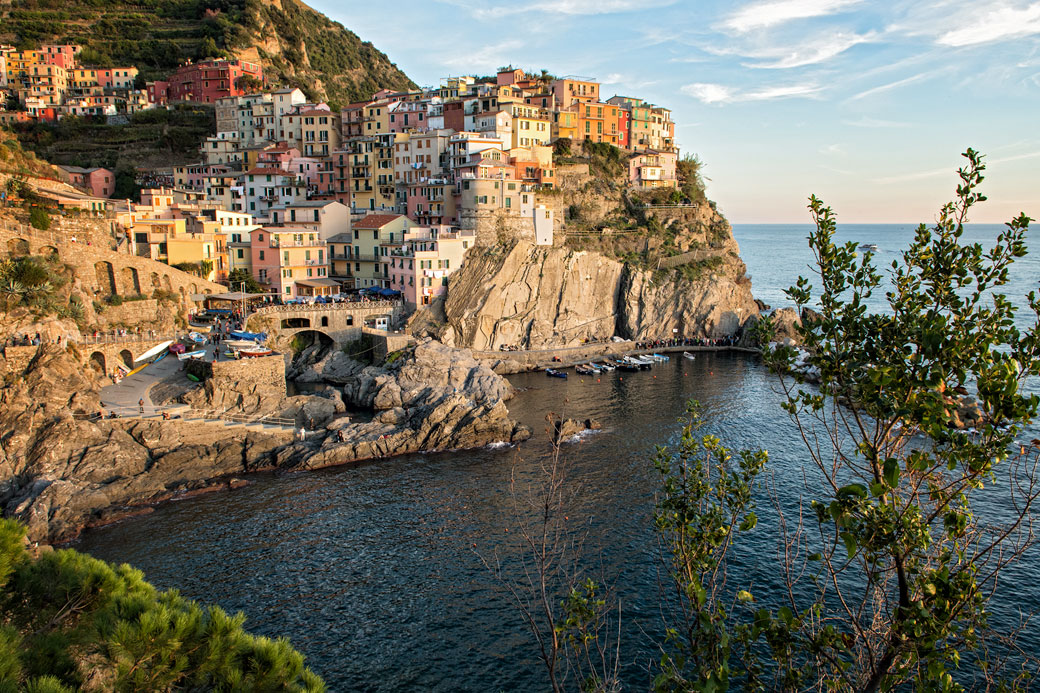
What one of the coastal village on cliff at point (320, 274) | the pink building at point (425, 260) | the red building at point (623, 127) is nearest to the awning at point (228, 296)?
the coastal village on cliff at point (320, 274)

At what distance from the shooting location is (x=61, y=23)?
106125 millimetres

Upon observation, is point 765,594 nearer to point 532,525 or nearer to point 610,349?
point 532,525

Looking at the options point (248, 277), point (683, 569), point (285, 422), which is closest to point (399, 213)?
point (248, 277)

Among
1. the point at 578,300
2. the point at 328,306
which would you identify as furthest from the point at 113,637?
the point at 578,300

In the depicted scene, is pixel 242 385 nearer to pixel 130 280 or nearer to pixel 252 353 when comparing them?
pixel 252 353

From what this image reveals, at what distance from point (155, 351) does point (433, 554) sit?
26.7 meters

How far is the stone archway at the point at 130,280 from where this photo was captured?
4888 cm

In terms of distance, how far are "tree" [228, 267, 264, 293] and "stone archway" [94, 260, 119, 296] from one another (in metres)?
10.4

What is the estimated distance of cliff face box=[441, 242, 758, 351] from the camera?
60719mm

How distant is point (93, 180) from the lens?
74.6 metres

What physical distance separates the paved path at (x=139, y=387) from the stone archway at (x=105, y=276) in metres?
7.33

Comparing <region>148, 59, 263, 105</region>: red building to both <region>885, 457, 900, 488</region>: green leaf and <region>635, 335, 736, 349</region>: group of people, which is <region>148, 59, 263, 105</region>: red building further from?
<region>885, 457, 900, 488</region>: green leaf

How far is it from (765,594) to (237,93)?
93755 millimetres

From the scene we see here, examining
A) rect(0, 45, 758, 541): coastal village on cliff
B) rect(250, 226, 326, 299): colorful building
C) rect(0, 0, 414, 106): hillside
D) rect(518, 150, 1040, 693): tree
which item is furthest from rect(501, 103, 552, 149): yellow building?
rect(518, 150, 1040, 693): tree
